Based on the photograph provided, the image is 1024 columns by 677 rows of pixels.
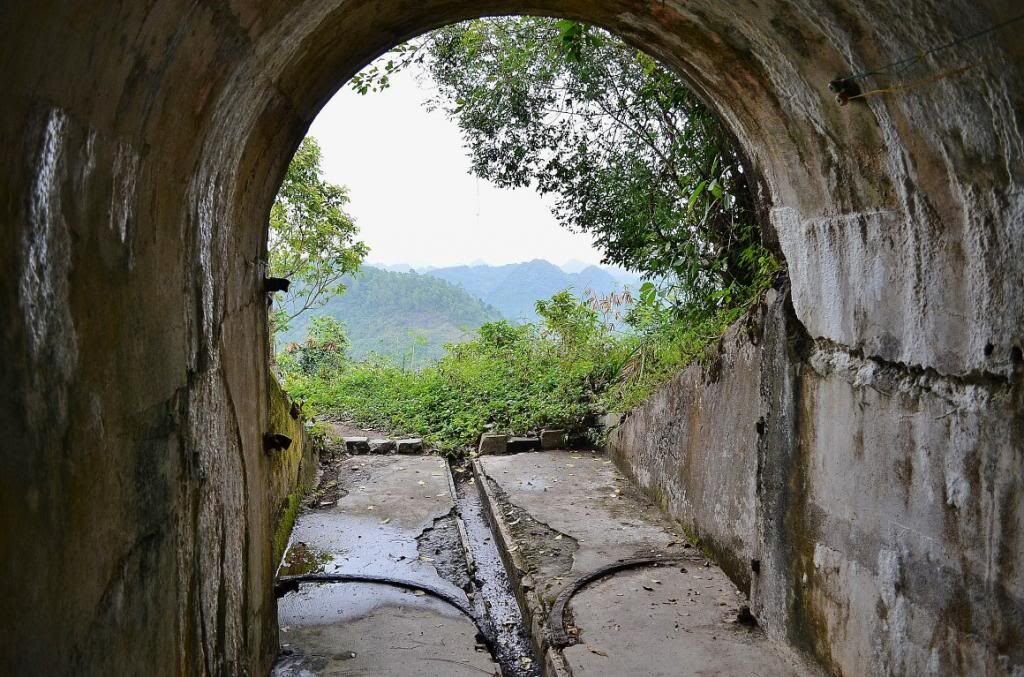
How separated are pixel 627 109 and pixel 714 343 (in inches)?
155

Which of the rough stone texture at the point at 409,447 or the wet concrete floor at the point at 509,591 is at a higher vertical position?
the rough stone texture at the point at 409,447

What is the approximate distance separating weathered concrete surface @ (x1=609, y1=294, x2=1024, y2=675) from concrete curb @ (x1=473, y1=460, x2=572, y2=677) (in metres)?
1.28

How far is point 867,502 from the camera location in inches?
131

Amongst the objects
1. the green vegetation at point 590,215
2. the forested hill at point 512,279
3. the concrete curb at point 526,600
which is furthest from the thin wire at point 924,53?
the forested hill at point 512,279

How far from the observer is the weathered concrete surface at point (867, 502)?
2502 mm

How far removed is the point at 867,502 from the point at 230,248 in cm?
305

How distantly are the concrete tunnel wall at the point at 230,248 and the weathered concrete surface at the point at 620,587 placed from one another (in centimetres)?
61

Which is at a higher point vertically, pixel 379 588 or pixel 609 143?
pixel 609 143

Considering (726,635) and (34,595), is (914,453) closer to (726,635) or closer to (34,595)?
(726,635)

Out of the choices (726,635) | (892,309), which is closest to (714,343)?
(726,635)

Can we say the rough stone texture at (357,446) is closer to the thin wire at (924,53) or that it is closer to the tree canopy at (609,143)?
the tree canopy at (609,143)

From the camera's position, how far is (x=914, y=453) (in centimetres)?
296

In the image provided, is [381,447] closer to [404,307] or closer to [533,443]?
[533,443]

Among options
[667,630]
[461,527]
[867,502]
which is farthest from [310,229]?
[867,502]
